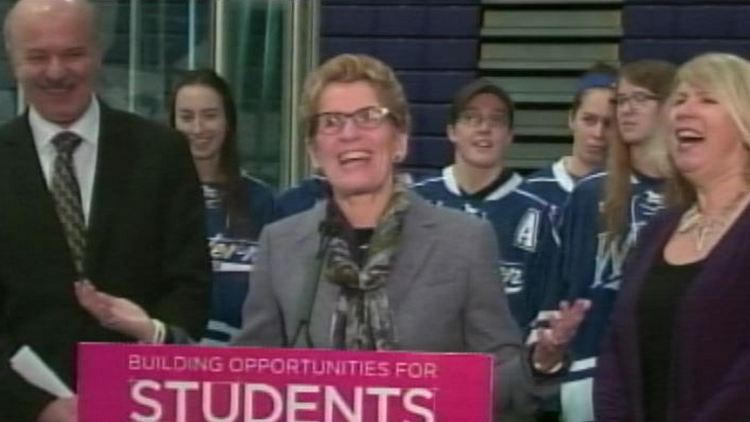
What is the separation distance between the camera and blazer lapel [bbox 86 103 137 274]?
418 cm

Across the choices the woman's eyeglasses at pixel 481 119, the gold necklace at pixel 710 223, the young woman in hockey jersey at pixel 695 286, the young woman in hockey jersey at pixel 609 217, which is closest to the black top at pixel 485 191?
the woman's eyeglasses at pixel 481 119

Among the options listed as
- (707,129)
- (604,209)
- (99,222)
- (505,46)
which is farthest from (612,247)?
(505,46)

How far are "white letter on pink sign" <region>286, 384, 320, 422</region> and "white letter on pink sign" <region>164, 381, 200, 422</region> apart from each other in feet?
0.60

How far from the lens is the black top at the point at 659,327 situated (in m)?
3.95

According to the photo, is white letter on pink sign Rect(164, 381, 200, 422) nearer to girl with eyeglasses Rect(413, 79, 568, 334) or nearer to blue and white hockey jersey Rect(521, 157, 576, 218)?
girl with eyeglasses Rect(413, 79, 568, 334)

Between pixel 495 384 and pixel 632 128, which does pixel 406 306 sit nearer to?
pixel 495 384

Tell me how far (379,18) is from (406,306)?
6.19 metres

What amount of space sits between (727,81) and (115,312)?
1.39 m

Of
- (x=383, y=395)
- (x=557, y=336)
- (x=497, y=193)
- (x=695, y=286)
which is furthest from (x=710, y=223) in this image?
(x=497, y=193)

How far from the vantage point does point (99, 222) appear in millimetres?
4184

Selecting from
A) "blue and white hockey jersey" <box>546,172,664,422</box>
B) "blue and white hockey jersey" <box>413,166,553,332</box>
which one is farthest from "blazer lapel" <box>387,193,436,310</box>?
"blue and white hockey jersey" <box>413,166,553,332</box>

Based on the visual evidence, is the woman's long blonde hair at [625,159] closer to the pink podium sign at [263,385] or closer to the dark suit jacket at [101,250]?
the dark suit jacket at [101,250]

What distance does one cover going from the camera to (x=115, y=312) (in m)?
3.96

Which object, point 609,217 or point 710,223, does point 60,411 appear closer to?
point 710,223
